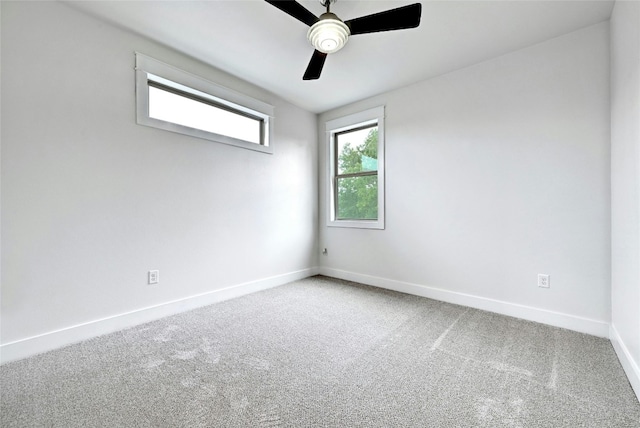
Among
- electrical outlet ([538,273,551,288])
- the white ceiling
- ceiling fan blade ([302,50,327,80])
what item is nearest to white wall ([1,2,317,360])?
the white ceiling

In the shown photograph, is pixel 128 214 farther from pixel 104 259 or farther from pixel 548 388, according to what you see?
pixel 548 388

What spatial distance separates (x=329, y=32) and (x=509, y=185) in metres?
2.13

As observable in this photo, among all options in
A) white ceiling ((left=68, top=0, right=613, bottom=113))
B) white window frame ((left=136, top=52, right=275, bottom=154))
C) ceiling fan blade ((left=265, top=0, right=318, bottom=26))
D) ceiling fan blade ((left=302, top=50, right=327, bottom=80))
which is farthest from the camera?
white window frame ((left=136, top=52, right=275, bottom=154))

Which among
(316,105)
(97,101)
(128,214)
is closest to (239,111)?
(316,105)

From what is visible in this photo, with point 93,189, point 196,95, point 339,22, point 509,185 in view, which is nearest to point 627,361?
point 509,185

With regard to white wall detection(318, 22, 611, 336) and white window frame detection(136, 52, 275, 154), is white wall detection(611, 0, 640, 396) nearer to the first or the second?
white wall detection(318, 22, 611, 336)

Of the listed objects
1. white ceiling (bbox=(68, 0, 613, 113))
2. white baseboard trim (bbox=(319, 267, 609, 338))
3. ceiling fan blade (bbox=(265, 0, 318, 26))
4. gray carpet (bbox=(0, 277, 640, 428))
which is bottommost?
gray carpet (bbox=(0, 277, 640, 428))

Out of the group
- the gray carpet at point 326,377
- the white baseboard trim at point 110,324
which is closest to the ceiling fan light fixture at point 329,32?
the gray carpet at point 326,377

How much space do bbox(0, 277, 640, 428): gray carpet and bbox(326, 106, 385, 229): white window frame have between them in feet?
4.92

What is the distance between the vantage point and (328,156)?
416 cm

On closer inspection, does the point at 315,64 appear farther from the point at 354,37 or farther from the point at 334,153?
the point at 334,153

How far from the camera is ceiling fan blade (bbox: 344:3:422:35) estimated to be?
1661mm

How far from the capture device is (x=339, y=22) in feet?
5.88

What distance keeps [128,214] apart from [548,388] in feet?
10.5
